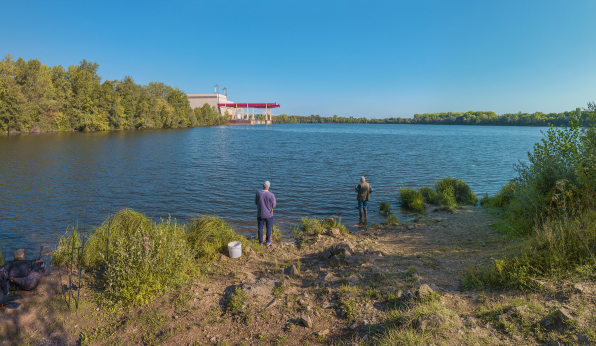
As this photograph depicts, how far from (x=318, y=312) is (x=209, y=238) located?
4.38m

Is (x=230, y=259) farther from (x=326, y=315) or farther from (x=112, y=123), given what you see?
(x=112, y=123)

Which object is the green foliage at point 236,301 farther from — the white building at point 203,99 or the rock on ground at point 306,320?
the white building at point 203,99

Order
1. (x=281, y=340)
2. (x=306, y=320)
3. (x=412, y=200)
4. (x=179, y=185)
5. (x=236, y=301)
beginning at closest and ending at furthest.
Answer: (x=281, y=340), (x=306, y=320), (x=236, y=301), (x=412, y=200), (x=179, y=185)

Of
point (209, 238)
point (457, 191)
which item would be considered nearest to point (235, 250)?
point (209, 238)

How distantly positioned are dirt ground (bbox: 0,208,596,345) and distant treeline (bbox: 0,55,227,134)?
6273 cm

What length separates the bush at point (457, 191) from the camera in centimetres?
1672

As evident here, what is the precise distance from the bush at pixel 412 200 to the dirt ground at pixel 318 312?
25.9ft

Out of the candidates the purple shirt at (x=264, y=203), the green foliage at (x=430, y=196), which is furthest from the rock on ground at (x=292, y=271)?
the green foliage at (x=430, y=196)

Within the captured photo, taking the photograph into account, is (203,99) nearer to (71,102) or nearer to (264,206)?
(71,102)

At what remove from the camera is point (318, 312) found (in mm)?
5480

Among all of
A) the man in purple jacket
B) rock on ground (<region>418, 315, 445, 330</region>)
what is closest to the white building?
the man in purple jacket

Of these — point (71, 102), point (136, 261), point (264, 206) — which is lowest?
point (136, 261)

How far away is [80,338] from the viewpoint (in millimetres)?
4934

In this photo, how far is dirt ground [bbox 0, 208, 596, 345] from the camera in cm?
434
